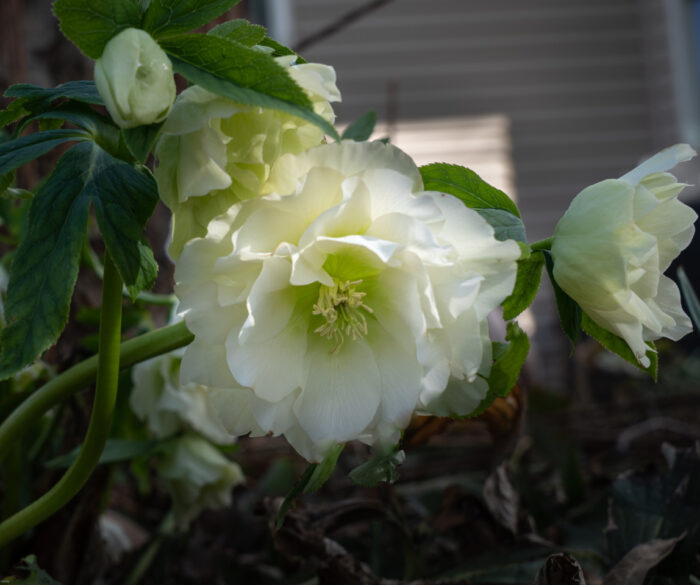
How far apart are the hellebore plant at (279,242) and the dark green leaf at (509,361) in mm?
40

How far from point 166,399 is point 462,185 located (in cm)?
40

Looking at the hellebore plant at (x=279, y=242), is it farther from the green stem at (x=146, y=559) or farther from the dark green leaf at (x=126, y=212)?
the green stem at (x=146, y=559)

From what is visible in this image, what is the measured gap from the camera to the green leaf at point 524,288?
1.52ft

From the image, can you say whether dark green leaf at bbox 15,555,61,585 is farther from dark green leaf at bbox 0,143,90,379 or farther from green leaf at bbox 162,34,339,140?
green leaf at bbox 162,34,339,140

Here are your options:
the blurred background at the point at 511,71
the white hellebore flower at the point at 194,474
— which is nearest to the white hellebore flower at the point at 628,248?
the white hellebore flower at the point at 194,474

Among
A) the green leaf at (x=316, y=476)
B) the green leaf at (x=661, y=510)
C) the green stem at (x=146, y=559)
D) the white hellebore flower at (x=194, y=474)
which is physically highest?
the green leaf at (x=316, y=476)

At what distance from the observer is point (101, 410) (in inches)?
17.7

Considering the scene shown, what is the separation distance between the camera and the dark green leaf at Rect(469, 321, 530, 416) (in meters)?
0.45

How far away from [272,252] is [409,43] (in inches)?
179

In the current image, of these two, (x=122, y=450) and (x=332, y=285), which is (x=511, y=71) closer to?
(x=122, y=450)

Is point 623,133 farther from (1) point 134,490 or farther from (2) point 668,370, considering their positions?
(1) point 134,490

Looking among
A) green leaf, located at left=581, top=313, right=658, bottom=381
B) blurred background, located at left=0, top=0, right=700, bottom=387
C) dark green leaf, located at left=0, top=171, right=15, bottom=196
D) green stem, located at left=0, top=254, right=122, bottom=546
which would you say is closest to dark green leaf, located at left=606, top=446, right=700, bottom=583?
green leaf, located at left=581, top=313, right=658, bottom=381

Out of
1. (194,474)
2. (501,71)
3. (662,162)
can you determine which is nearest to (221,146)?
(662,162)

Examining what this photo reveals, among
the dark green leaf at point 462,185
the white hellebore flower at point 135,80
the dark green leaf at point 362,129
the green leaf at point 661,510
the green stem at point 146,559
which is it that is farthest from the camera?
the green stem at point 146,559
